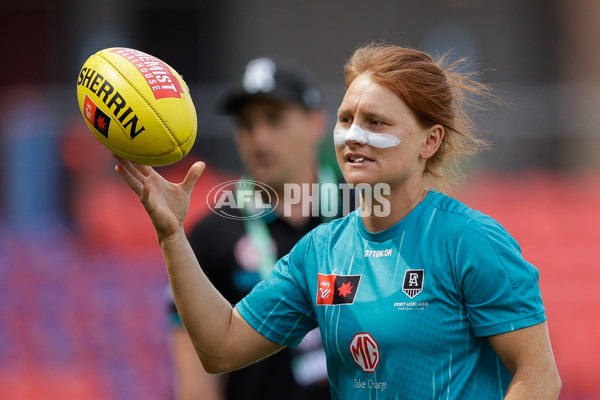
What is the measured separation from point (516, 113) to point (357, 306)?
25.7 feet

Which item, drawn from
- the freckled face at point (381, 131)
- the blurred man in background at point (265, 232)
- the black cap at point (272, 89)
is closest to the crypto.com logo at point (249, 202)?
the blurred man in background at point (265, 232)

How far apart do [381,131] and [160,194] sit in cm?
72

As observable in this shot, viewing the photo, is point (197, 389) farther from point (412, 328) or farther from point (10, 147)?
point (10, 147)

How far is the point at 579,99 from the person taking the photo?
10.2m

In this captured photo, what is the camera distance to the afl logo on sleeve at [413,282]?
8.12 feet

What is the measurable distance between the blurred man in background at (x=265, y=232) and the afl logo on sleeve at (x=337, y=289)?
1.31 m

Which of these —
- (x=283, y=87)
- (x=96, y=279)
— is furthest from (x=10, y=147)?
(x=283, y=87)

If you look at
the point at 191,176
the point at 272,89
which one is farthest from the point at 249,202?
the point at 191,176

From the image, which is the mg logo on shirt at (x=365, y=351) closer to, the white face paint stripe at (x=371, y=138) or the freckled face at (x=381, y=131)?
the freckled face at (x=381, y=131)

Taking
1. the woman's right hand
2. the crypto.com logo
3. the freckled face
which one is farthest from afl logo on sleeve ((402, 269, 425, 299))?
the crypto.com logo

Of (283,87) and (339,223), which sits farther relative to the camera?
(283,87)

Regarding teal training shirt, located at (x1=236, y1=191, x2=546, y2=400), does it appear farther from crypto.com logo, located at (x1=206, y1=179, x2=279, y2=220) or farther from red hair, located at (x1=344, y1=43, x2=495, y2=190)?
crypto.com logo, located at (x1=206, y1=179, x2=279, y2=220)

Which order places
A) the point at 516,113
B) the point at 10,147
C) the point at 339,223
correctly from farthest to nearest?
the point at 516,113 < the point at 10,147 < the point at 339,223

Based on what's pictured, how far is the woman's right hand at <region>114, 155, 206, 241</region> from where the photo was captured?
8.75 ft
